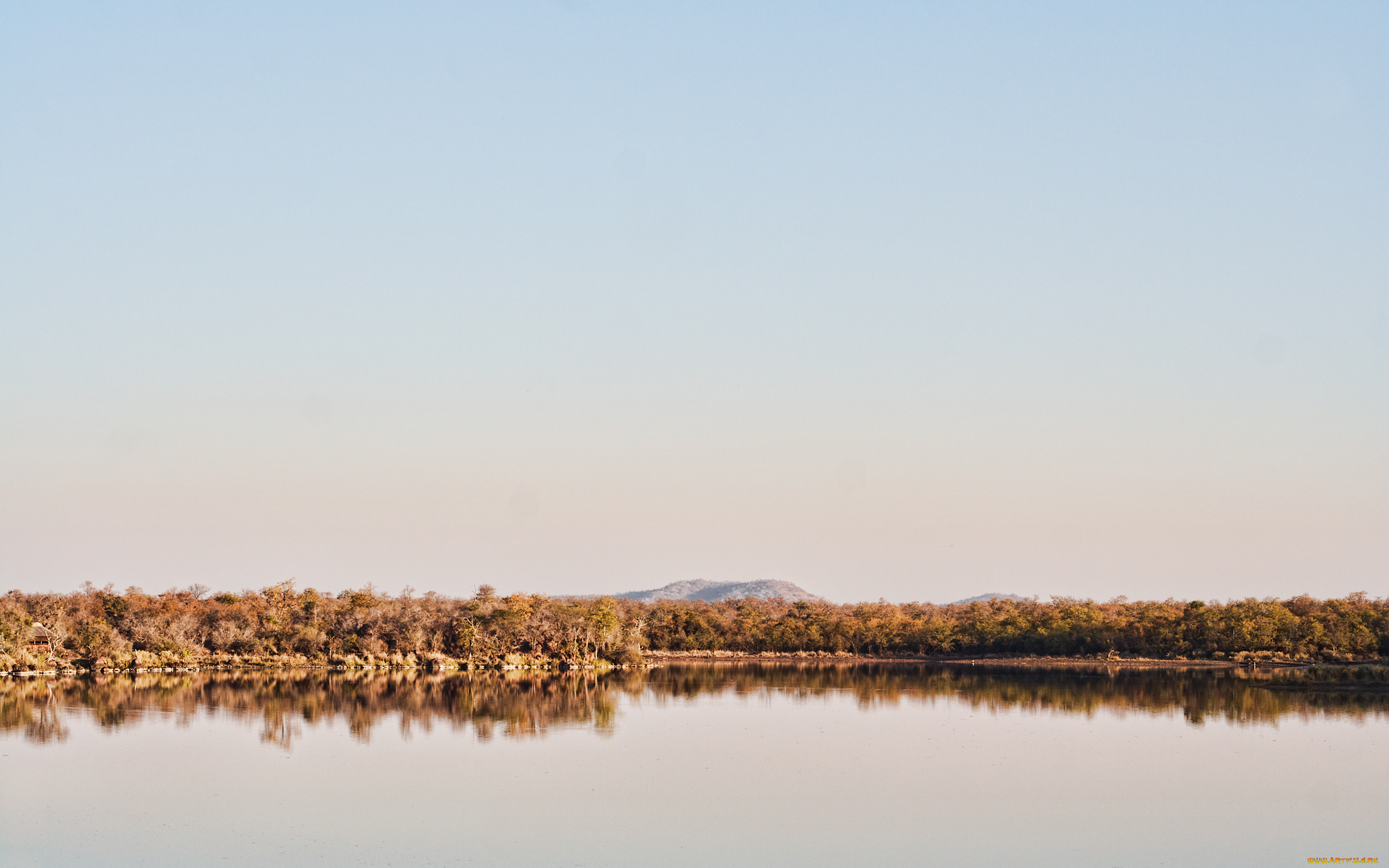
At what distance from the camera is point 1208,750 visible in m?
38.1

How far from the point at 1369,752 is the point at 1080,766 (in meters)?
9.75

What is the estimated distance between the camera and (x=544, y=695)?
5706 centimetres

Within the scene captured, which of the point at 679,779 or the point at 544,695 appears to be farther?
the point at 544,695

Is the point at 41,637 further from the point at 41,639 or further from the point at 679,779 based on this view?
the point at 679,779

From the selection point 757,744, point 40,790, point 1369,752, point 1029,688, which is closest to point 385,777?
point 40,790

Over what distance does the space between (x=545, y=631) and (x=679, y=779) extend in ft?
165

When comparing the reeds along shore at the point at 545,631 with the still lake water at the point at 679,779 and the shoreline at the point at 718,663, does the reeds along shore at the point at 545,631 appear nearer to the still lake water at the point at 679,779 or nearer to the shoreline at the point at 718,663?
the shoreline at the point at 718,663

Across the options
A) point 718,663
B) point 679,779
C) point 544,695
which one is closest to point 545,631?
point 718,663

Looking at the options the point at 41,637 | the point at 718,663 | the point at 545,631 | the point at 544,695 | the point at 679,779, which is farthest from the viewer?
the point at 718,663

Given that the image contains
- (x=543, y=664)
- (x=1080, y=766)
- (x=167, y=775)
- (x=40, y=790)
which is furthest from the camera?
(x=543, y=664)

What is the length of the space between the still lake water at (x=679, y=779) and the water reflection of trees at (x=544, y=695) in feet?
1.15

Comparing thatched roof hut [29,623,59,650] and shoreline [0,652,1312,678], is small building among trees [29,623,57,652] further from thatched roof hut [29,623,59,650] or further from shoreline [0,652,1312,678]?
shoreline [0,652,1312,678]

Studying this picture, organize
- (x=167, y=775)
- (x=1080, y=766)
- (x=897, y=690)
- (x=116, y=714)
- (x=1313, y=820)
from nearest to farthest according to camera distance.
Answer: (x=1313, y=820) → (x=167, y=775) → (x=1080, y=766) → (x=116, y=714) → (x=897, y=690)

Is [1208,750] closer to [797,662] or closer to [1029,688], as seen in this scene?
[1029,688]
